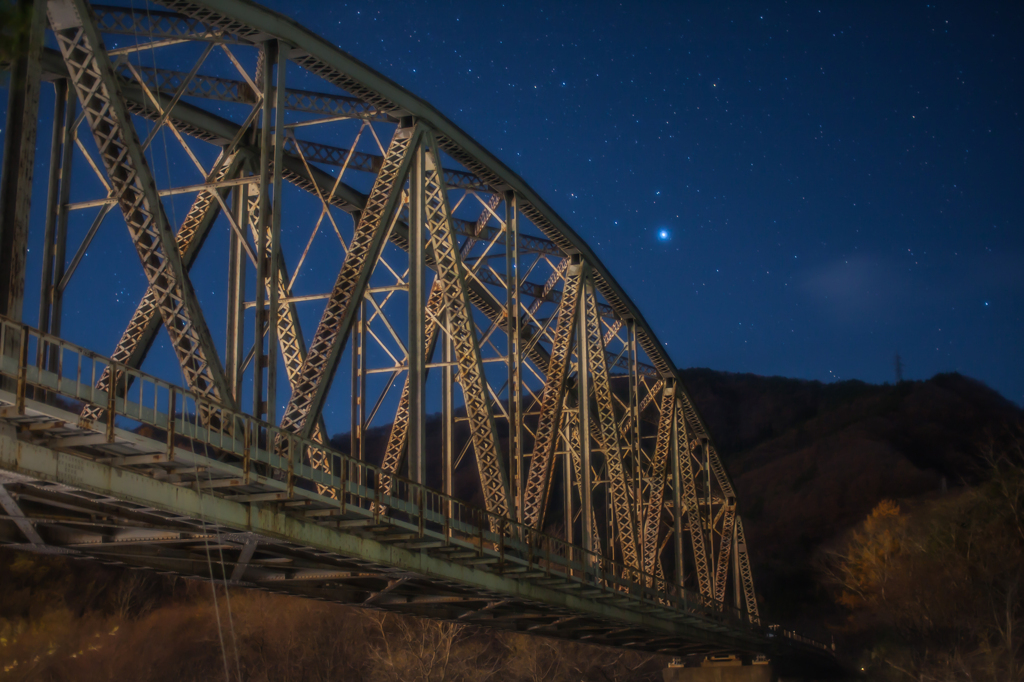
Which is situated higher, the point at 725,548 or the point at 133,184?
the point at 133,184

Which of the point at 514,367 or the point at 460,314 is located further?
the point at 514,367

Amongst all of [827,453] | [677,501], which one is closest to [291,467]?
[677,501]

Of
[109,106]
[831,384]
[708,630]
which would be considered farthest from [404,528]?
[831,384]

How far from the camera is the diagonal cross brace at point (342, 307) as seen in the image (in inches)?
672

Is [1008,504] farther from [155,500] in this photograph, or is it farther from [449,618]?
[155,500]

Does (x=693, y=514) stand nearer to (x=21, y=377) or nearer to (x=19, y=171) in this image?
(x=19, y=171)

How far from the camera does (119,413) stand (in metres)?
11.5

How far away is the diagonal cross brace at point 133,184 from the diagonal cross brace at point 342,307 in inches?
119

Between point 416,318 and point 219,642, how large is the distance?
39.2 meters

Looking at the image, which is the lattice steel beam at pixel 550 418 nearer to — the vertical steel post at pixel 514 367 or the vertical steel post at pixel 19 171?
the vertical steel post at pixel 514 367

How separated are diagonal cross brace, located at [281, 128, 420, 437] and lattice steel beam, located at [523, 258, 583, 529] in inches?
387

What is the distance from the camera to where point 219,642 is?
5394 centimetres

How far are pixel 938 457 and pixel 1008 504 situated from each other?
7036cm

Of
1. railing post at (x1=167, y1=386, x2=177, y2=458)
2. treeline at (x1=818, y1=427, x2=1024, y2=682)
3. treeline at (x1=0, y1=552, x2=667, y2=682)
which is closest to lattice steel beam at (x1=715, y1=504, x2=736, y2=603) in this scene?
treeline at (x1=0, y1=552, x2=667, y2=682)
